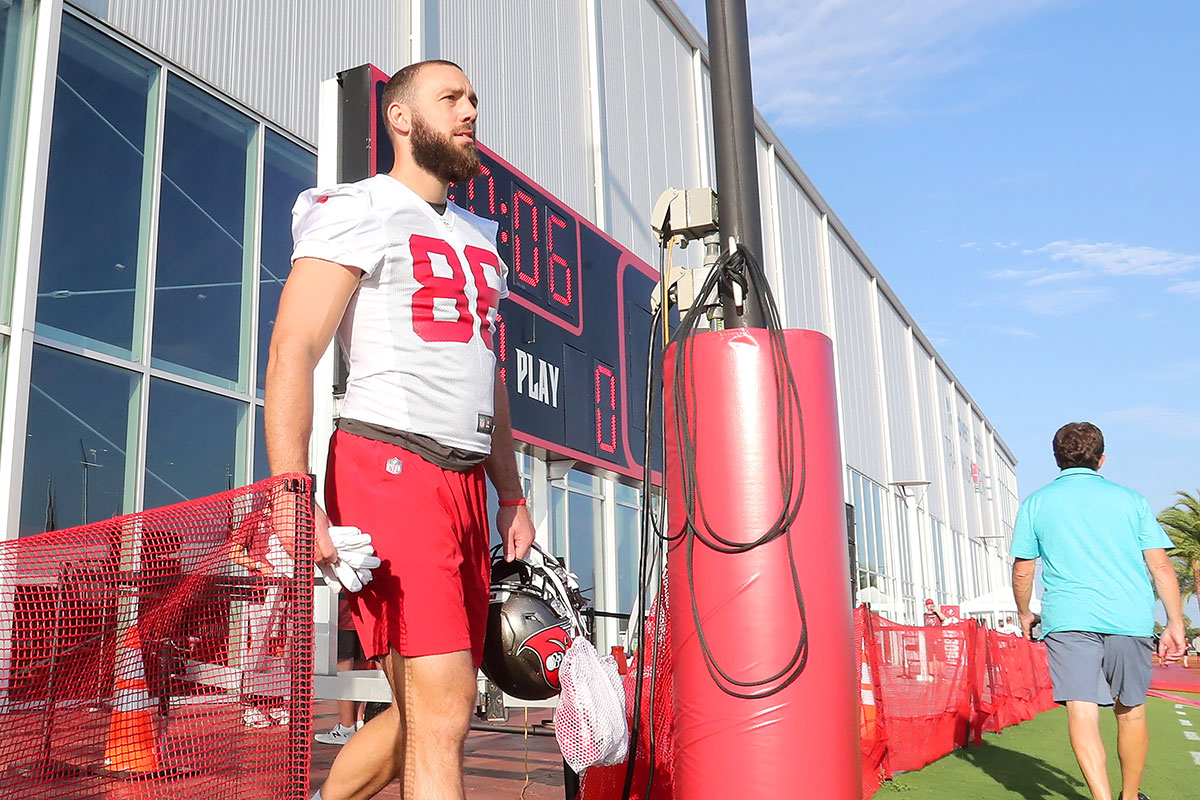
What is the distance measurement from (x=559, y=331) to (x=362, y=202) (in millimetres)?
4211

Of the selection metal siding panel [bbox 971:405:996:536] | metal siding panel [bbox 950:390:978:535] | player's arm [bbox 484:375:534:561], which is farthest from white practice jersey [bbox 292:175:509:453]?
metal siding panel [bbox 971:405:996:536]

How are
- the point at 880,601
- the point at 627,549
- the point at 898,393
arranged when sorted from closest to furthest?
the point at 627,549 → the point at 880,601 → the point at 898,393

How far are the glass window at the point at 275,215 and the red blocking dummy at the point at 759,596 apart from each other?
6576 mm

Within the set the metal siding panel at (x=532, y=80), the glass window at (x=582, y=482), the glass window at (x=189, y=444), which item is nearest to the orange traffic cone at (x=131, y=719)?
the glass window at (x=189, y=444)

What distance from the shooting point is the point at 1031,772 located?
6.79 meters

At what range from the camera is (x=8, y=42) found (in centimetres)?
697

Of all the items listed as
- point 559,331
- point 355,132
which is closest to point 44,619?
point 355,132

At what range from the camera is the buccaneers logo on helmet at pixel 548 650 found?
9.66ft

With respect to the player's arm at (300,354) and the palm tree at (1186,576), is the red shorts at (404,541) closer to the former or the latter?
the player's arm at (300,354)

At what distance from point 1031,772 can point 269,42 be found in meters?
8.27

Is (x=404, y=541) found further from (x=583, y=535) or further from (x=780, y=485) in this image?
(x=583, y=535)

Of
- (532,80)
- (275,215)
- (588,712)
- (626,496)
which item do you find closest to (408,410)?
(588,712)

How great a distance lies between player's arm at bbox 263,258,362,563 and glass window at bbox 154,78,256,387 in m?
6.20

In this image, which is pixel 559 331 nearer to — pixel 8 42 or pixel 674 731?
pixel 674 731
